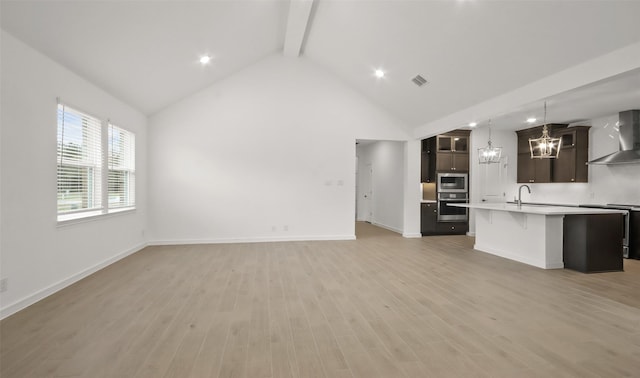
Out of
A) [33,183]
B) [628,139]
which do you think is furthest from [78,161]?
[628,139]

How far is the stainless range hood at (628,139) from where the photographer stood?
19.1 feet

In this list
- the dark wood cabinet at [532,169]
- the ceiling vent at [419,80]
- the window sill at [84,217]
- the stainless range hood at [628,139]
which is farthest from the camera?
the dark wood cabinet at [532,169]

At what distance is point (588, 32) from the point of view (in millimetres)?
3146

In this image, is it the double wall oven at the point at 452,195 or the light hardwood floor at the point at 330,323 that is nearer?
the light hardwood floor at the point at 330,323

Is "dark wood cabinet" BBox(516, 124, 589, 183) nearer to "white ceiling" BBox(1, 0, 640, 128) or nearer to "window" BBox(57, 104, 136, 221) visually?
"white ceiling" BBox(1, 0, 640, 128)

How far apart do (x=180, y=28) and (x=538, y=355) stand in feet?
17.7

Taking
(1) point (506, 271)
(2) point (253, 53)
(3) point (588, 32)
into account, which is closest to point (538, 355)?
(1) point (506, 271)

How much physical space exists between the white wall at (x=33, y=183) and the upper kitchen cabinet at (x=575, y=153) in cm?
903

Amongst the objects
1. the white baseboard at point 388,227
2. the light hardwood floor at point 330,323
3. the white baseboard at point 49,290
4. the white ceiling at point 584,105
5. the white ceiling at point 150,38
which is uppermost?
the white ceiling at point 150,38

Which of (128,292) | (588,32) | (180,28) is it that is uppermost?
(180,28)

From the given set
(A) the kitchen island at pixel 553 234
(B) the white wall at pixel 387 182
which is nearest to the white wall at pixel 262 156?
(B) the white wall at pixel 387 182

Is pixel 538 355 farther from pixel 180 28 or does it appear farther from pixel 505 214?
pixel 180 28

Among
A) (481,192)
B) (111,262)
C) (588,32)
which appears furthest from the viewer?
(481,192)

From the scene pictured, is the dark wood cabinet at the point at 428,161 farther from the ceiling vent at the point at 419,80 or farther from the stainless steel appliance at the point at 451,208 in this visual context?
the ceiling vent at the point at 419,80
